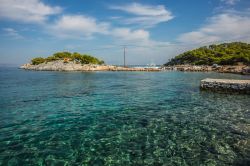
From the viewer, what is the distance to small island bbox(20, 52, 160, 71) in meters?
112

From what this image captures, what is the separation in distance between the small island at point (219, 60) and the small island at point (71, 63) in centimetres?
2766

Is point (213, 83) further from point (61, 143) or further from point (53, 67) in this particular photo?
point (53, 67)

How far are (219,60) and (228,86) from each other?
97.0 meters

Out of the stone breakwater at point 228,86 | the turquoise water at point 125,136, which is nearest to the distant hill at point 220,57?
the stone breakwater at point 228,86

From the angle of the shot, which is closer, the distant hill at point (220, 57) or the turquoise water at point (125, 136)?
the turquoise water at point (125, 136)

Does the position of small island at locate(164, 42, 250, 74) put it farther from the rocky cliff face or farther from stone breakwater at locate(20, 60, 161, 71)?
the rocky cliff face

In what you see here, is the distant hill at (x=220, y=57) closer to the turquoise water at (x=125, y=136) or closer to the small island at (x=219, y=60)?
the small island at (x=219, y=60)

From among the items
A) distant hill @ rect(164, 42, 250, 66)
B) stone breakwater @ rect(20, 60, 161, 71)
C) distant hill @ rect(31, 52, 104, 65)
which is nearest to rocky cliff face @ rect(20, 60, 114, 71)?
stone breakwater @ rect(20, 60, 161, 71)

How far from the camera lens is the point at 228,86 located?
2864cm

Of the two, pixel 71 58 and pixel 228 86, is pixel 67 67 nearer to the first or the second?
pixel 71 58

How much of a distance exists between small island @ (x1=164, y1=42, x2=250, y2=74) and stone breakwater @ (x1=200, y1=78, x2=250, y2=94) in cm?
5599

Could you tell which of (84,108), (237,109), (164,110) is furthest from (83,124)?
(237,109)

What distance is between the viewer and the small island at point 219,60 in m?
96.4

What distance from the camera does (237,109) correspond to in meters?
18.7
